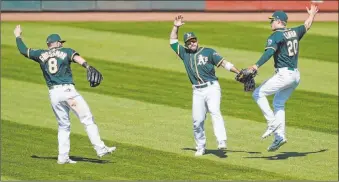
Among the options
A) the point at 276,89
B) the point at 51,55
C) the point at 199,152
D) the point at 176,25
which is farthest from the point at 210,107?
the point at 51,55

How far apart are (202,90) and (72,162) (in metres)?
2.46

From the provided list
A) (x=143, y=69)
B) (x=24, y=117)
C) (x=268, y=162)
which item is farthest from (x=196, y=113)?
(x=143, y=69)

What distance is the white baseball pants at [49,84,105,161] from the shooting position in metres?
16.2

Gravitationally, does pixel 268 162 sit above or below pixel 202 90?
below

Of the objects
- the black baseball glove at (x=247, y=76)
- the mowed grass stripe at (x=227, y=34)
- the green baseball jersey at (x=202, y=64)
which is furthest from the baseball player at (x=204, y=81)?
the mowed grass stripe at (x=227, y=34)

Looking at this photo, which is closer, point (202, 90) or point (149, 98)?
point (202, 90)

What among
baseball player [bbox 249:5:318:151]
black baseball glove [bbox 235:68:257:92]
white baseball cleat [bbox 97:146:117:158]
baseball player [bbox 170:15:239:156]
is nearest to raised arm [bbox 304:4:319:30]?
baseball player [bbox 249:5:318:151]

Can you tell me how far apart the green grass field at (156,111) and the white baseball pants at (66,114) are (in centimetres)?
38

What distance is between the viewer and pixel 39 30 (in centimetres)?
3058

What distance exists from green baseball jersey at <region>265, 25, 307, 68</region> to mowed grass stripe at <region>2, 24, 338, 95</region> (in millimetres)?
6301

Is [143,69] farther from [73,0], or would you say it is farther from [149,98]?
[73,0]

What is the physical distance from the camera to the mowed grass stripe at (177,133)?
16.9m

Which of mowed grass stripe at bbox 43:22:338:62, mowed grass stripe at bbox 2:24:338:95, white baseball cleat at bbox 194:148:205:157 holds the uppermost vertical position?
mowed grass stripe at bbox 43:22:338:62

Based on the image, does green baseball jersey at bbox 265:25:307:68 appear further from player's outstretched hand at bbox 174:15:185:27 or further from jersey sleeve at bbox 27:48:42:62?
jersey sleeve at bbox 27:48:42:62
